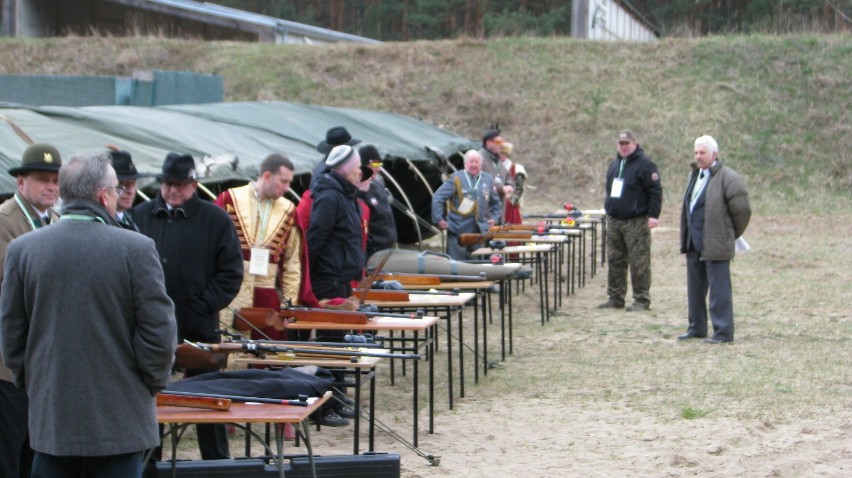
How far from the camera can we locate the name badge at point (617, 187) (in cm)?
1115

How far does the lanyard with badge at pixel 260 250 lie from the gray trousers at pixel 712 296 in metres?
4.29

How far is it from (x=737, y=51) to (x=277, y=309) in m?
22.5

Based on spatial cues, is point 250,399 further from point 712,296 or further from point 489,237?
point 489,237

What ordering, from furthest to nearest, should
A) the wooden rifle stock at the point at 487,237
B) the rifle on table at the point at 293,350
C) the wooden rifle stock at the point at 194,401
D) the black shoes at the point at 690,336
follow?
1. the wooden rifle stock at the point at 487,237
2. the black shoes at the point at 690,336
3. the rifle on table at the point at 293,350
4. the wooden rifle stock at the point at 194,401

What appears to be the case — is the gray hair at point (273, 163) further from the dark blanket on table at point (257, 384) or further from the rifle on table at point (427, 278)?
the rifle on table at point (427, 278)

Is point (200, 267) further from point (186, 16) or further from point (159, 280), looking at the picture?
point (186, 16)

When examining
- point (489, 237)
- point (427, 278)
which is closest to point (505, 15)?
Result: point (489, 237)

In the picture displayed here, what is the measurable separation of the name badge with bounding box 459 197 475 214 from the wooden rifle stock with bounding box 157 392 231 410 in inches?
296

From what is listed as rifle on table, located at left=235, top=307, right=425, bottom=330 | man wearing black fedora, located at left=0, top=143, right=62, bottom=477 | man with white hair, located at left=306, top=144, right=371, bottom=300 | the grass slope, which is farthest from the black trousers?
the grass slope

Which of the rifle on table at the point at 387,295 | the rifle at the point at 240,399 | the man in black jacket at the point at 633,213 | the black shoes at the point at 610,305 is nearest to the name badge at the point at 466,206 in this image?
the man in black jacket at the point at 633,213

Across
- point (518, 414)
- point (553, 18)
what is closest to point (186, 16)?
point (553, 18)

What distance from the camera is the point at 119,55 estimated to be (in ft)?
91.3

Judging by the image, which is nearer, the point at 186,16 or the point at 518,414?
the point at 518,414

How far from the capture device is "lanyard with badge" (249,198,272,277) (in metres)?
6.06
